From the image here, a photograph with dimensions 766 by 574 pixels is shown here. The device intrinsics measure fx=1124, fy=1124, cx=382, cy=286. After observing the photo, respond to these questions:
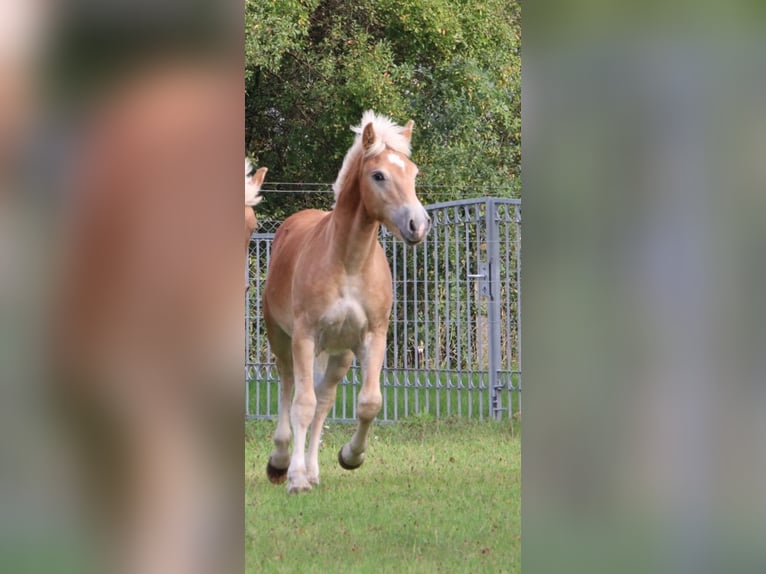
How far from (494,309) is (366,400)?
224 cm

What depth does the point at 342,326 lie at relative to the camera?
11.3 ft

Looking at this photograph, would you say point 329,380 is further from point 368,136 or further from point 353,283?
point 368,136

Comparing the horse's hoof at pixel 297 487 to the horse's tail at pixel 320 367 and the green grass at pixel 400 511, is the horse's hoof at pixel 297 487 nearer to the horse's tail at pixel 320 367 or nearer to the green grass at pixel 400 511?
the green grass at pixel 400 511

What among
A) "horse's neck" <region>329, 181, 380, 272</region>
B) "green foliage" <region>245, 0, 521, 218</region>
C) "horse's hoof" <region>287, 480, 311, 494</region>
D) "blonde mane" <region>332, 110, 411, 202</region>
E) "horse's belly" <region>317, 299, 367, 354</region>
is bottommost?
"horse's hoof" <region>287, 480, 311, 494</region>

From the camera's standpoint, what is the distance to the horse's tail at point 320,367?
3.78m

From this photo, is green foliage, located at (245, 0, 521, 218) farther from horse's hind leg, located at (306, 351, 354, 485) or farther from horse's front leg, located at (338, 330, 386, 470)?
horse's front leg, located at (338, 330, 386, 470)

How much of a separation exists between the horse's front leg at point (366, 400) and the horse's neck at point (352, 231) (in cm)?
25

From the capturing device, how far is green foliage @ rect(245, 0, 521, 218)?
781cm

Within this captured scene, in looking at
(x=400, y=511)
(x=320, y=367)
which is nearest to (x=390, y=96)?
(x=320, y=367)

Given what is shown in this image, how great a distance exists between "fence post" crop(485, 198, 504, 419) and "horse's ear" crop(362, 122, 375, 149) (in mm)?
1818

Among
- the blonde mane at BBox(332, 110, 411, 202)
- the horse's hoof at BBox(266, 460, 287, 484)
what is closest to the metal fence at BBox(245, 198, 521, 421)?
the blonde mane at BBox(332, 110, 411, 202)
